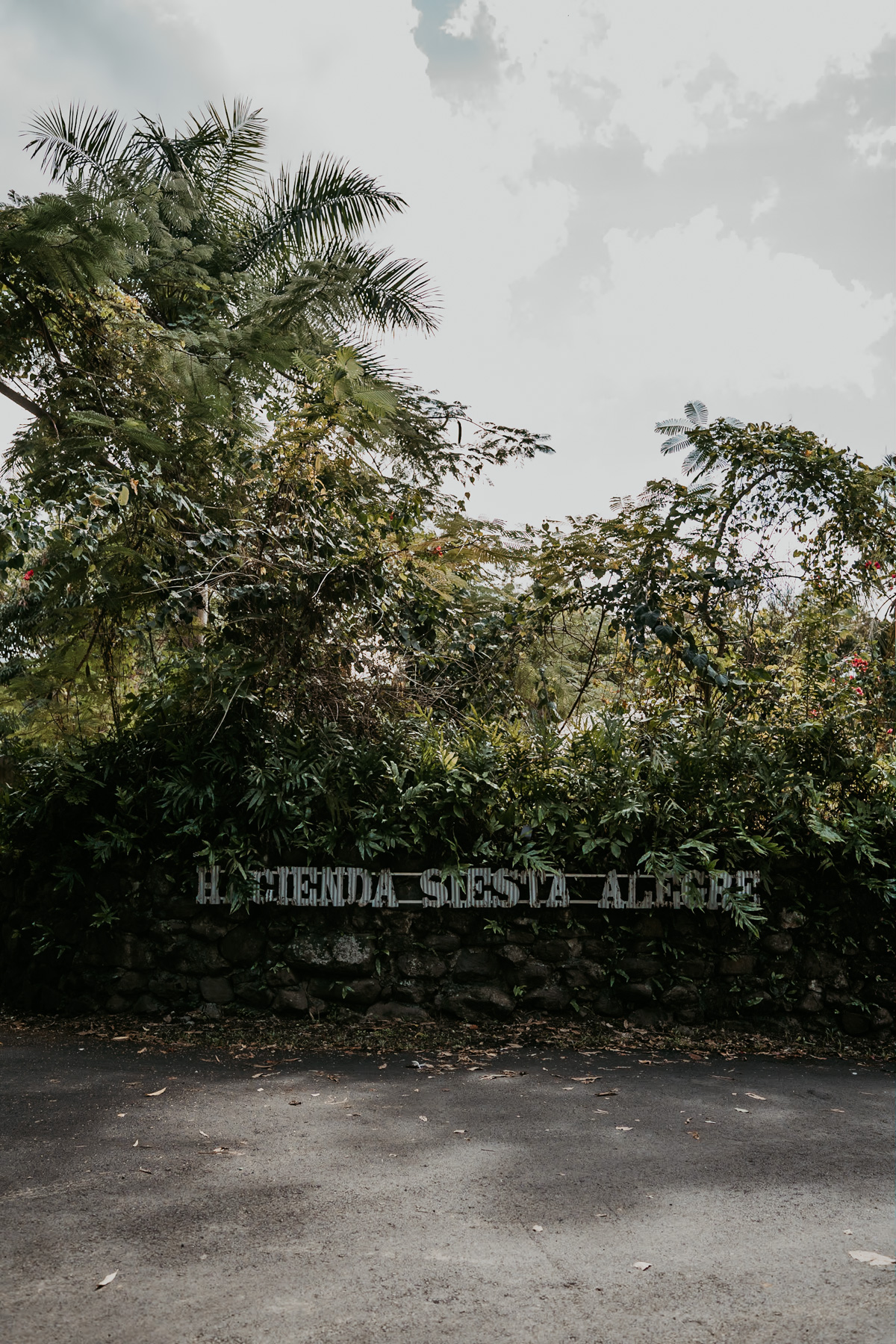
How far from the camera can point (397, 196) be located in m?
11.1

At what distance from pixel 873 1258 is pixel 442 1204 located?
1.49 meters

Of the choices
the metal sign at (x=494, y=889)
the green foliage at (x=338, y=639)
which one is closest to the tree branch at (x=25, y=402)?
the green foliage at (x=338, y=639)

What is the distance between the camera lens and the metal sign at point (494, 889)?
620 cm

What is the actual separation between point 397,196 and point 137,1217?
1100cm

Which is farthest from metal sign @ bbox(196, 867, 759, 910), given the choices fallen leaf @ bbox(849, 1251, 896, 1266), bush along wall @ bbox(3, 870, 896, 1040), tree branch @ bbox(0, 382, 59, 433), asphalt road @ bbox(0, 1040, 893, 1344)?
tree branch @ bbox(0, 382, 59, 433)

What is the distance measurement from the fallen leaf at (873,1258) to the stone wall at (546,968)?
3064 millimetres

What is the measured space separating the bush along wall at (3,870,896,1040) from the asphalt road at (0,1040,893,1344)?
2.50 ft

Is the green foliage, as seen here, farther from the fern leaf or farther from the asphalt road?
the fern leaf

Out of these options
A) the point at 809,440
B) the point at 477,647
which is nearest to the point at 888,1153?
the point at 477,647

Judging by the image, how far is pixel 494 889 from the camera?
621cm

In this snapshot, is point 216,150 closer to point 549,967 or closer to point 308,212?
point 308,212

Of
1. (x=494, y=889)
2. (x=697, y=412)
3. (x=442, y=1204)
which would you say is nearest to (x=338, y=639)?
(x=494, y=889)

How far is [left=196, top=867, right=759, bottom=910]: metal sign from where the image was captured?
20.3 ft

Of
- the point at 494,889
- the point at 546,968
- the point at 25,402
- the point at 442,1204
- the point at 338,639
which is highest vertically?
the point at 25,402
